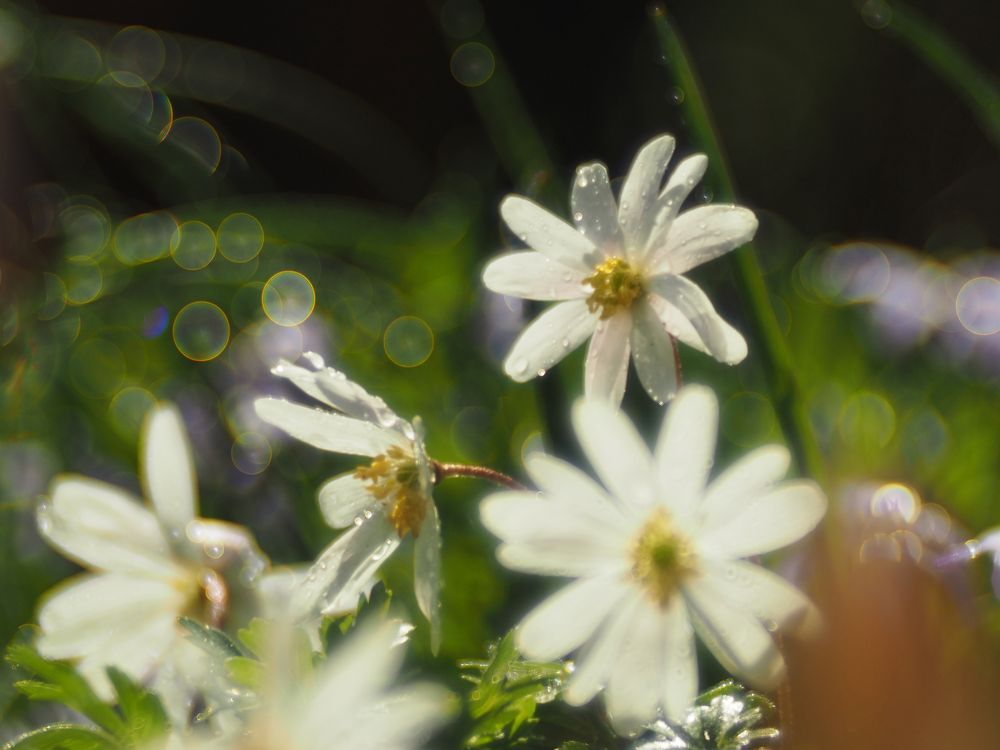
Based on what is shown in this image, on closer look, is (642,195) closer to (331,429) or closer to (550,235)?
(550,235)

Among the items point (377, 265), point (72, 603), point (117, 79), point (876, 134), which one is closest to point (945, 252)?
point (876, 134)

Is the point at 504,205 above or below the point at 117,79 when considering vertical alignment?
below

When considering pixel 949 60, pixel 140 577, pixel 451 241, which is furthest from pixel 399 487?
pixel 451 241

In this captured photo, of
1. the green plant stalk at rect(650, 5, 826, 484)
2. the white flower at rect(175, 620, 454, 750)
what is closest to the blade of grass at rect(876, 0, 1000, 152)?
the green plant stalk at rect(650, 5, 826, 484)

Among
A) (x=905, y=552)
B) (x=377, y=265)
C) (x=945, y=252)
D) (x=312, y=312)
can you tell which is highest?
(x=945, y=252)

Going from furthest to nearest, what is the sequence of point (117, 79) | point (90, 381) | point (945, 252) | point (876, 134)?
point (876, 134) → point (945, 252) → point (117, 79) → point (90, 381)

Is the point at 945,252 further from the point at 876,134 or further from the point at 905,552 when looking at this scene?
the point at 905,552

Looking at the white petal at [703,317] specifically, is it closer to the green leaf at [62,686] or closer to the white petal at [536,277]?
the white petal at [536,277]
